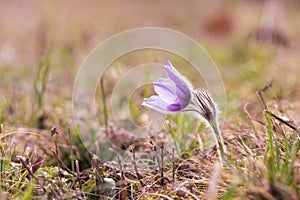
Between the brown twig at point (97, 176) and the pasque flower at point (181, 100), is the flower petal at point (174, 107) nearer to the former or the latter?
the pasque flower at point (181, 100)

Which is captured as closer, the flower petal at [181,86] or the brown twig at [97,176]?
the flower petal at [181,86]

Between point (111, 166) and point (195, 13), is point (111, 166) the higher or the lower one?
the lower one

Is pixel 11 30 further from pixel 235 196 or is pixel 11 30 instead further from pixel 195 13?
pixel 235 196

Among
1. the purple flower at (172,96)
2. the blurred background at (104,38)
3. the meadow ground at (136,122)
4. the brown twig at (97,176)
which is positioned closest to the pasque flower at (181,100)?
the purple flower at (172,96)

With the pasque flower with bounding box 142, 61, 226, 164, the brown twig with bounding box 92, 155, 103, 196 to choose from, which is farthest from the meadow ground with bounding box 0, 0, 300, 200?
the pasque flower with bounding box 142, 61, 226, 164

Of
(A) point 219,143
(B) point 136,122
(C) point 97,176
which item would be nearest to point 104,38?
(B) point 136,122

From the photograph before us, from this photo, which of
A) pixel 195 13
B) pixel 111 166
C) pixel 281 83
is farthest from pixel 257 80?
pixel 195 13
